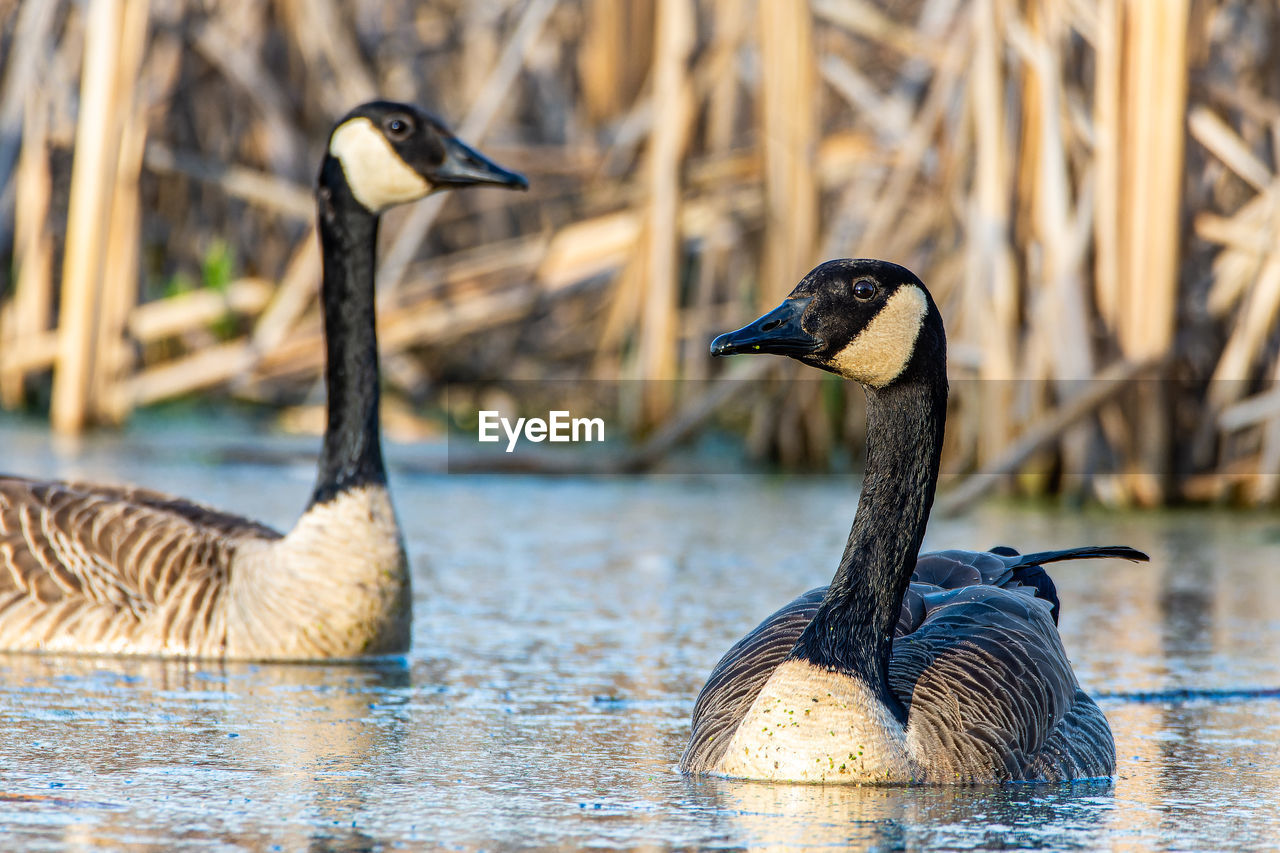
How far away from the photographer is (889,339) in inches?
165

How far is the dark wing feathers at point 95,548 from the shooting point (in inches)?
233

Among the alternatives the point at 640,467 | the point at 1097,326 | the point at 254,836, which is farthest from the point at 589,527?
the point at 254,836

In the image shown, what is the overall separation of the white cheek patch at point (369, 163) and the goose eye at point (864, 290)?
8.05 feet

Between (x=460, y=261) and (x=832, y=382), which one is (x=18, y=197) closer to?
(x=460, y=261)

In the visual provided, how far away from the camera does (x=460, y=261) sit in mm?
13234

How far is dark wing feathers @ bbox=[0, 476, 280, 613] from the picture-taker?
5918 millimetres

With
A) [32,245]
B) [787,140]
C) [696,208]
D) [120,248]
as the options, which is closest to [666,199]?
[787,140]

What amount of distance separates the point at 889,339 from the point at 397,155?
257cm

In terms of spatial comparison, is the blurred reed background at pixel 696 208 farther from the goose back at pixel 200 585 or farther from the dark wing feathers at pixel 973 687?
the dark wing feathers at pixel 973 687

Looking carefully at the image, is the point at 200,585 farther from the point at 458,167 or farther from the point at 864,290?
the point at 864,290

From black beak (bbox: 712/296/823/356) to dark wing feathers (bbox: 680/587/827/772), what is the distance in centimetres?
69

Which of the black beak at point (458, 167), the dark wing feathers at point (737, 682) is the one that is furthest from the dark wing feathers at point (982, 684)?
the black beak at point (458, 167)

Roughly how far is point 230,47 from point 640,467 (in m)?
4.19

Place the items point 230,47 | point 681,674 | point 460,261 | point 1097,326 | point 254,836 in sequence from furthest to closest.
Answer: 1. point 460,261
2. point 230,47
3. point 1097,326
4. point 681,674
5. point 254,836
